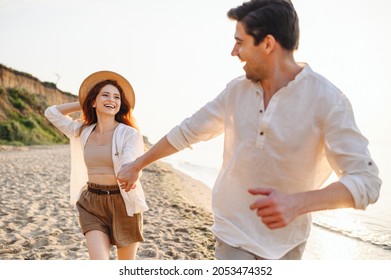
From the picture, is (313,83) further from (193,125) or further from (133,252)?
(133,252)

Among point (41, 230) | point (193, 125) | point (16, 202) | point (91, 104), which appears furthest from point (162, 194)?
point (193, 125)

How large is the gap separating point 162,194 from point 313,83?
7.80 m

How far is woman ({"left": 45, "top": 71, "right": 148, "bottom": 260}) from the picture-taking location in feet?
10.8

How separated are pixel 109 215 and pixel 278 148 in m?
1.72

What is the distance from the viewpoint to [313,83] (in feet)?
6.46

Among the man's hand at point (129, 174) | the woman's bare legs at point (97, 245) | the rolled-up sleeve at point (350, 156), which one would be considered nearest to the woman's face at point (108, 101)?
the woman's bare legs at point (97, 245)

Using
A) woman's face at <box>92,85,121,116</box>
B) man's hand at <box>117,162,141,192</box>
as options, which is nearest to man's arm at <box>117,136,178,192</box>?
man's hand at <box>117,162,141,192</box>

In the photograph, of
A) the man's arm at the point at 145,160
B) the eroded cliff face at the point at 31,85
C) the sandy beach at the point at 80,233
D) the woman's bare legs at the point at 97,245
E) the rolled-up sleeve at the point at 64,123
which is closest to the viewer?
the man's arm at the point at 145,160

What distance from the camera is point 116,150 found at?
11.1 ft

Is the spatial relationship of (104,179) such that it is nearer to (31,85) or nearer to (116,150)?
(116,150)

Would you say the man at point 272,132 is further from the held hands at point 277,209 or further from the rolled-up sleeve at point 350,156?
the held hands at point 277,209

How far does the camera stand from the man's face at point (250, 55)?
2072mm

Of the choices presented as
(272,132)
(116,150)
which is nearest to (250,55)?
(272,132)

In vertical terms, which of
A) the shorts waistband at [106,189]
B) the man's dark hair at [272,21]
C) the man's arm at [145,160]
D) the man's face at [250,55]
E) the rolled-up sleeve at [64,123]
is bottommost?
the shorts waistband at [106,189]
